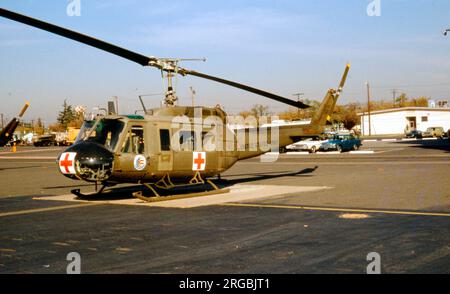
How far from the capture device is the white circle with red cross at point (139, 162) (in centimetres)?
1422

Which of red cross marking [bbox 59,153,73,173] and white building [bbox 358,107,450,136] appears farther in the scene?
white building [bbox 358,107,450,136]

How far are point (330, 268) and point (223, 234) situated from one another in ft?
10.2

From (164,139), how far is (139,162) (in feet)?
3.95

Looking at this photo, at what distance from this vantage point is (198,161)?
16.0m

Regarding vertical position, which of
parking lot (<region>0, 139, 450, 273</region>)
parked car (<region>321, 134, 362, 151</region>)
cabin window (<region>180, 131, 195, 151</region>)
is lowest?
parking lot (<region>0, 139, 450, 273</region>)

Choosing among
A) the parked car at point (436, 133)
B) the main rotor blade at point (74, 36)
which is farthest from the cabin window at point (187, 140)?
the parked car at point (436, 133)

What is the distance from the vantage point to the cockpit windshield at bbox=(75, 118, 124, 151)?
46.1 feet

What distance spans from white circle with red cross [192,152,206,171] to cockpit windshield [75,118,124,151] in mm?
2786
